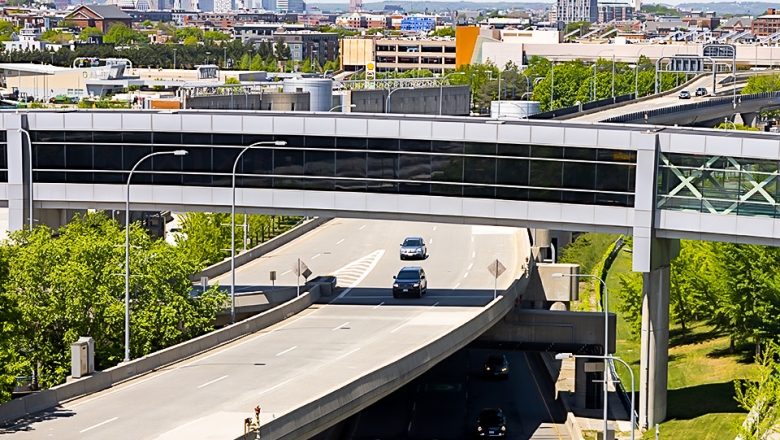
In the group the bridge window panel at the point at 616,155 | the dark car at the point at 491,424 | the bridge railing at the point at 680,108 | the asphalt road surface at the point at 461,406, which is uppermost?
the bridge window panel at the point at 616,155

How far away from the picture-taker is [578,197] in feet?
188

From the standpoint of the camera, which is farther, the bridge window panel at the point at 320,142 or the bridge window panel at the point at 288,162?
the bridge window panel at the point at 288,162

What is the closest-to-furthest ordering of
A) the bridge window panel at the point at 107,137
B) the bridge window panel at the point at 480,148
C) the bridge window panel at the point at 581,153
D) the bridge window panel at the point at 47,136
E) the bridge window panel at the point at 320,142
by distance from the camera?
the bridge window panel at the point at 581,153
the bridge window panel at the point at 480,148
the bridge window panel at the point at 320,142
the bridge window panel at the point at 107,137
the bridge window panel at the point at 47,136

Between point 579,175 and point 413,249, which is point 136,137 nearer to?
point 413,249

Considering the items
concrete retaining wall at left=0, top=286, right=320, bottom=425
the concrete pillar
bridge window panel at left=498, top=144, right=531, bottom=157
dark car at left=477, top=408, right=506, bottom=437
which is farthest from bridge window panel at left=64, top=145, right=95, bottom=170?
the concrete pillar

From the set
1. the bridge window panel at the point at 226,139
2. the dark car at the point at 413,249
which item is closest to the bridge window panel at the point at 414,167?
the bridge window panel at the point at 226,139

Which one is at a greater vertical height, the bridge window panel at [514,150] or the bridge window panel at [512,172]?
the bridge window panel at [514,150]

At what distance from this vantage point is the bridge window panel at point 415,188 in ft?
196

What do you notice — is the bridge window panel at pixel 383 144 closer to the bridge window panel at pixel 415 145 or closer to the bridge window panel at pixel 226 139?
the bridge window panel at pixel 415 145

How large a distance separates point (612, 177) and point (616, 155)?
36.0 inches

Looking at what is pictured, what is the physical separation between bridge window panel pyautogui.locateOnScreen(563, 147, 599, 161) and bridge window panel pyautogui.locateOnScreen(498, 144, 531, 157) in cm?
161

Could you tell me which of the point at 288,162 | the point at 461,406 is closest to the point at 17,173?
the point at 288,162

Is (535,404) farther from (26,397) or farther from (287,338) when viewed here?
(26,397)

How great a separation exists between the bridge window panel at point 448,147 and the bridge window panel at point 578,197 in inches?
194
